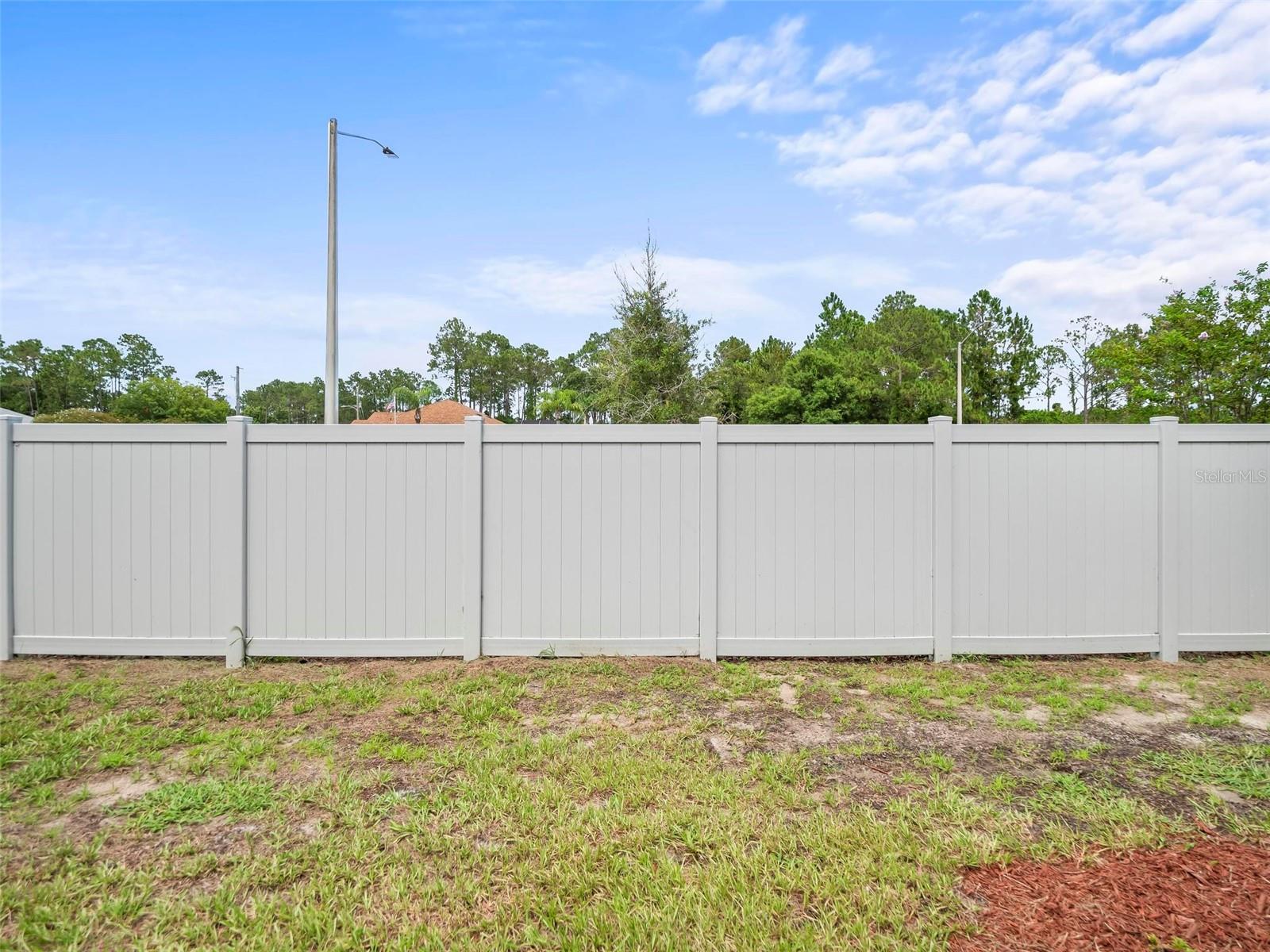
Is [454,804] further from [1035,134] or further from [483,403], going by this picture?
[483,403]

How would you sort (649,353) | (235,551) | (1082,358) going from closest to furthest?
(235,551) < (649,353) < (1082,358)

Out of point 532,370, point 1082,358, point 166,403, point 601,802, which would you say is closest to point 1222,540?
point 601,802

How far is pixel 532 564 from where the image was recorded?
419 cm

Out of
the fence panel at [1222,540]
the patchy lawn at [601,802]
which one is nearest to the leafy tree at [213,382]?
the patchy lawn at [601,802]

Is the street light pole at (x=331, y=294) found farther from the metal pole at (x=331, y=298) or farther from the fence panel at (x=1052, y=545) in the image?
the fence panel at (x=1052, y=545)

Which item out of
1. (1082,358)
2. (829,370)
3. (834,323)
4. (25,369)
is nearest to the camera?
(829,370)

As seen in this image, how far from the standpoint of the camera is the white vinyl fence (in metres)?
4.17

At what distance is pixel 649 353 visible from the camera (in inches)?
659

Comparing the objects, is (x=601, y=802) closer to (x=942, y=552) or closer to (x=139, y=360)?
(x=942, y=552)

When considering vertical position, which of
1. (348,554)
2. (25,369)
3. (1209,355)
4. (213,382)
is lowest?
(348,554)

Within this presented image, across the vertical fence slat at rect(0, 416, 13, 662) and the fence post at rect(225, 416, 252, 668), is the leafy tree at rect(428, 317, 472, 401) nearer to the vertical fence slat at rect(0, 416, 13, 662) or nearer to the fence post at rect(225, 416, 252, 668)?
the vertical fence slat at rect(0, 416, 13, 662)

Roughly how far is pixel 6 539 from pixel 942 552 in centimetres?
684

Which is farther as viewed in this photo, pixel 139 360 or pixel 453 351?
pixel 139 360

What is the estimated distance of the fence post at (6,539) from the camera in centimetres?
412
